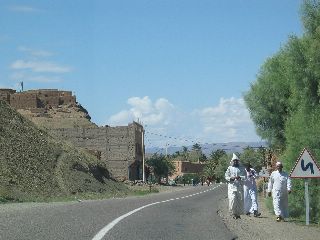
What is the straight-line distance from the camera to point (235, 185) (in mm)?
18000

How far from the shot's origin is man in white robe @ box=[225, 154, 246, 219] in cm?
1797

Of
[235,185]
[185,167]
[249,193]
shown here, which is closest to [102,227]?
[235,185]

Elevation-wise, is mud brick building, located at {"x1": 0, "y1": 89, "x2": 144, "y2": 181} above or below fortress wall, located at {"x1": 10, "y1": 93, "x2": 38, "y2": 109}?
below

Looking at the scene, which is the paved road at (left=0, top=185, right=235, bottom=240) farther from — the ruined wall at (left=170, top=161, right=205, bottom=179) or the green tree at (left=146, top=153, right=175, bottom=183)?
the ruined wall at (left=170, top=161, right=205, bottom=179)

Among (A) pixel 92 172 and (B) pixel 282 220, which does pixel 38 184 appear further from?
(B) pixel 282 220

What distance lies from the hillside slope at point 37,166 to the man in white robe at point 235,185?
651 inches

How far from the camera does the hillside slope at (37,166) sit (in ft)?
124

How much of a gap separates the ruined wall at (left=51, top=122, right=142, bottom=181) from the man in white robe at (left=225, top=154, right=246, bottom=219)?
68850 millimetres

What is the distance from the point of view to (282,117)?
89.6 ft

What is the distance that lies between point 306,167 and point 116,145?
247 ft

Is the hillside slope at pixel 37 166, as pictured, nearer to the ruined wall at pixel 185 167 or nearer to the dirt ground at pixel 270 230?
the dirt ground at pixel 270 230

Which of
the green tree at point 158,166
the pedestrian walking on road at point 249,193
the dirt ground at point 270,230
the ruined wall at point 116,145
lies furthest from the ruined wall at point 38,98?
the dirt ground at point 270,230

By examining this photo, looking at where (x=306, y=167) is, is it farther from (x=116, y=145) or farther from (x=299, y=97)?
(x=116, y=145)

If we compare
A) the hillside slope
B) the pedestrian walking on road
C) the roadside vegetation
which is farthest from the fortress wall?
the pedestrian walking on road
